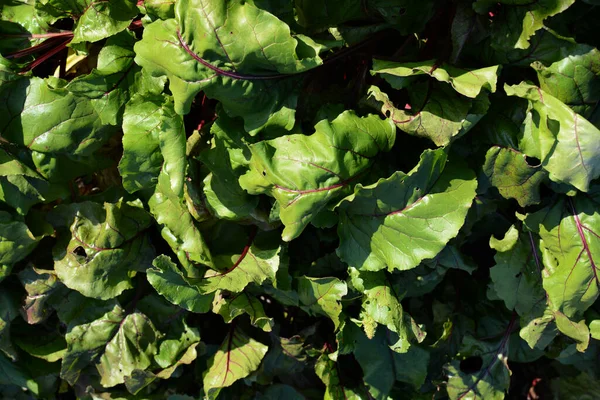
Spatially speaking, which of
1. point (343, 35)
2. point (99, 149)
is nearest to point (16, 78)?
point (99, 149)

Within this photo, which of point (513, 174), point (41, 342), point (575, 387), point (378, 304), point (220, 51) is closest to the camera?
point (220, 51)

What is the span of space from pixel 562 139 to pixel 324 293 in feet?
3.72

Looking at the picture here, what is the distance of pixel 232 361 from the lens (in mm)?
2852

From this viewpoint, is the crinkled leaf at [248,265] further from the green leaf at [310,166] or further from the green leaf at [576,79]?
the green leaf at [576,79]

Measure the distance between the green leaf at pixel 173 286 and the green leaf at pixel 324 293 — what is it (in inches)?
17.4

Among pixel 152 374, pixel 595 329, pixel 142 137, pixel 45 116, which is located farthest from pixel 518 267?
pixel 45 116

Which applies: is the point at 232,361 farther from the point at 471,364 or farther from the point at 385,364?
the point at 471,364

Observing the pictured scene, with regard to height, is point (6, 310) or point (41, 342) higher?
point (6, 310)

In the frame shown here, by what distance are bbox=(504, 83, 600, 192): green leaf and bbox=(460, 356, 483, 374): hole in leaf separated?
1378 millimetres

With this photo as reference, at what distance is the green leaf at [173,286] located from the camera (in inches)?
92.5

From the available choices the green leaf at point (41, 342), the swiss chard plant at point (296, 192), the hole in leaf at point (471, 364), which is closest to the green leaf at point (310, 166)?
the swiss chard plant at point (296, 192)

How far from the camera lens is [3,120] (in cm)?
245

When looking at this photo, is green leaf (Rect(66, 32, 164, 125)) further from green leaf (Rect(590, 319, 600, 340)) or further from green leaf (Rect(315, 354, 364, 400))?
green leaf (Rect(590, 319, 600, 340))

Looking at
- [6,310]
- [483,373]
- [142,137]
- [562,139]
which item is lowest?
[483,373]
